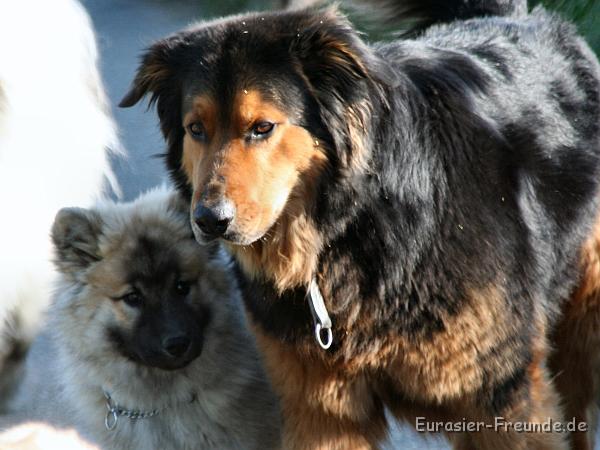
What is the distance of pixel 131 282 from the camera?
4137mm

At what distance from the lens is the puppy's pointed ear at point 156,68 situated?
345 centimetres

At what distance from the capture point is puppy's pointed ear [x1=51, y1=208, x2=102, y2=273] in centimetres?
419

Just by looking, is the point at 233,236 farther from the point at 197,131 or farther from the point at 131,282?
the point at 131,282

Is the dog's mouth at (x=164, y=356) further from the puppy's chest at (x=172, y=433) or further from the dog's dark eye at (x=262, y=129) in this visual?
the dog's dark eye at (x=262, y=129)

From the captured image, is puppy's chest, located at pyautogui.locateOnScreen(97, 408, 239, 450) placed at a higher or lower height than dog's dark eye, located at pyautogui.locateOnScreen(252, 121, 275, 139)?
lower

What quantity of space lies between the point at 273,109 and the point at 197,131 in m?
0.28

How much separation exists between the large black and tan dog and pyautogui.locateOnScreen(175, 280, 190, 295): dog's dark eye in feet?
1.95

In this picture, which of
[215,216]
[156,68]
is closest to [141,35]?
[156,68]

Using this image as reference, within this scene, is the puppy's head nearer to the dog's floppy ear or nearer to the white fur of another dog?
the white fur of another dog

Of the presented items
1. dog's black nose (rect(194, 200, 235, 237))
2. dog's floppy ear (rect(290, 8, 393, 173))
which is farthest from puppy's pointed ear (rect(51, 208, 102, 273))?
dog's floppy ear (rect(290, 8, 393, 173))

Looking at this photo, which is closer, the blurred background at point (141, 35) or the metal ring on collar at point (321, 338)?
the metal ring on collar at point (321, 338)

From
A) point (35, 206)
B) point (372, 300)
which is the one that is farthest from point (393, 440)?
point (35, 206)

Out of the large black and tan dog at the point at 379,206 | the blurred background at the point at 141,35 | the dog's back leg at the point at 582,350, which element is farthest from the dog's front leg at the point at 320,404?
the blurred background at the point at 141,35

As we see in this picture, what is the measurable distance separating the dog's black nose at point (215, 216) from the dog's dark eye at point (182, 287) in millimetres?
1154
